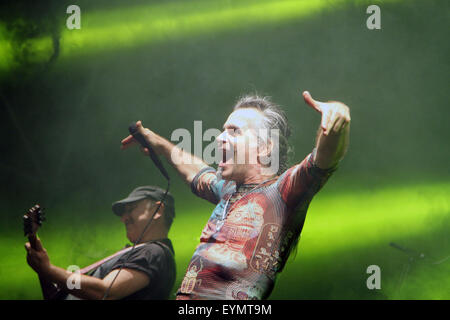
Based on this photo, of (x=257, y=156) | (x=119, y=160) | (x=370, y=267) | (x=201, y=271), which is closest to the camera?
(x=201, y=271)

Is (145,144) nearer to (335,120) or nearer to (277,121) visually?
(277,121)

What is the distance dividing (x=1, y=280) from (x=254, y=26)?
1.92 metres

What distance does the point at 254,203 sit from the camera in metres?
2.14

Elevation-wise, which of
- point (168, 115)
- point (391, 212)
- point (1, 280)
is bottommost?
point (1, 280)

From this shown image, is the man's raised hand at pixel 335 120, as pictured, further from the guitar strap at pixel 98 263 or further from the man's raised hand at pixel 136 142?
the guitar strap at pixel 98 263

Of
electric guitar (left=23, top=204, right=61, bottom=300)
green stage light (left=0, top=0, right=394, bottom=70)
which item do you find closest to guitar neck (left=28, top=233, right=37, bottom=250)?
electric guitar (left=23, top=204, right=61, bottom=300)

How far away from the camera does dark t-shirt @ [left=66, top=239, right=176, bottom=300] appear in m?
2.31

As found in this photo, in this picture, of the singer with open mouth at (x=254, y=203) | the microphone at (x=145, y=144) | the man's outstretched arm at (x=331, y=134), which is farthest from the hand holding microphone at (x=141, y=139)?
the man's outstretched arm at (x=331, y=134)

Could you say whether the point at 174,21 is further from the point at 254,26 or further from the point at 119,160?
the point at 119,160

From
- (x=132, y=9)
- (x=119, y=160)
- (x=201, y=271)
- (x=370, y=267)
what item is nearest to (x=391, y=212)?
(x=370, y=267)

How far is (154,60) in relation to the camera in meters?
2.67

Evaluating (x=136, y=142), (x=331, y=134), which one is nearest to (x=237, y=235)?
(x=331, y=134)

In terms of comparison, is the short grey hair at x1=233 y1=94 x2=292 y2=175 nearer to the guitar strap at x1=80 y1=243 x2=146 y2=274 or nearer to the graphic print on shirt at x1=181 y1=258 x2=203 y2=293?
the graphic print on shirt at x1=181 y1=258 x2=203 y2=293

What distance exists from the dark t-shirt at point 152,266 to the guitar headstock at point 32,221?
39 centimetres
